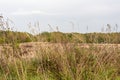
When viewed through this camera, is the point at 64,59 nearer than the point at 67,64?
No

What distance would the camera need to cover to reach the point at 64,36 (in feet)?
27.9

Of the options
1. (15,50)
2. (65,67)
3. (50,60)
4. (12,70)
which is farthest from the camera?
(50,60)

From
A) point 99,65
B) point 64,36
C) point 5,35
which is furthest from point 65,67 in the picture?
point 64,36

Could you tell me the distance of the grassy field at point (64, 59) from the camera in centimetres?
632

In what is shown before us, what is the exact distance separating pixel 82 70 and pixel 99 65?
17.0 inches

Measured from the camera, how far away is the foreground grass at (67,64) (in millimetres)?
6273

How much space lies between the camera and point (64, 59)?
21.7 ft

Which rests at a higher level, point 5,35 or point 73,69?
point 5,35

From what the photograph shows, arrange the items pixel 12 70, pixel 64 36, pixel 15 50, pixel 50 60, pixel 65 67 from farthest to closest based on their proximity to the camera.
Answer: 1. pixel 64 36
2. pixel 50 60
3. pixel 12 70
4. pixel 15 50
5. pixel 65 67

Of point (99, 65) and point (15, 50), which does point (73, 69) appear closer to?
point (99, 65)

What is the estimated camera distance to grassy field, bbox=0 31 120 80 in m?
6.32

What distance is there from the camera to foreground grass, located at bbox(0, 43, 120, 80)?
20.6 ft

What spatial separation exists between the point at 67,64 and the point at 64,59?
0.30m

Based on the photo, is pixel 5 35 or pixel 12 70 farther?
pixel 12 70
